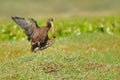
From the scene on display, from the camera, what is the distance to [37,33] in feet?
66.5

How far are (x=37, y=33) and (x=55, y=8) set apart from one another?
24.7 m

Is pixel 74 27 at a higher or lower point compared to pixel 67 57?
lower

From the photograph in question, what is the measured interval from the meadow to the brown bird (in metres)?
0.32

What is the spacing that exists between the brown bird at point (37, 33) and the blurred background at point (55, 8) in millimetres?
21001

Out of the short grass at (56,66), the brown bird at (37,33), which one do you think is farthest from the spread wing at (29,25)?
the short grass at (56,66)

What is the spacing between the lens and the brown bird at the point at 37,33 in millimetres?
20219

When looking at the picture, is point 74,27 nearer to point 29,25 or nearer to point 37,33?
point 29,25

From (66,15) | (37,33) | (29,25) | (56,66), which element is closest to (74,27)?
(66,15)

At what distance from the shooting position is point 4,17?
137ft

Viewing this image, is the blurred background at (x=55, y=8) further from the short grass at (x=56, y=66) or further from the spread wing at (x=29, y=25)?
the spread wing at (x=29, y=25)

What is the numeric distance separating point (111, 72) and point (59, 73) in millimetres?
1485

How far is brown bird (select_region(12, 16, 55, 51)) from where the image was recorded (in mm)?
20219

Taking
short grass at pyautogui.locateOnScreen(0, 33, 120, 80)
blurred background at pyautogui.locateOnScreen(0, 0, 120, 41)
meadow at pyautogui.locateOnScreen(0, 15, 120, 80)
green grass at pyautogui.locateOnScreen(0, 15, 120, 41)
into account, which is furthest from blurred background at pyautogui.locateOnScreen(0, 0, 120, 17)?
short grass at pyautogui.locateOnScreen(0, 33, 120, 80)

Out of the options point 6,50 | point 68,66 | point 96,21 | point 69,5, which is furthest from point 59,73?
point 69,5
